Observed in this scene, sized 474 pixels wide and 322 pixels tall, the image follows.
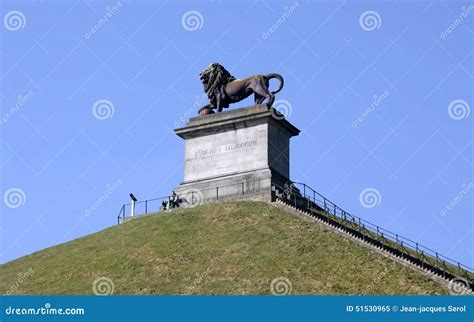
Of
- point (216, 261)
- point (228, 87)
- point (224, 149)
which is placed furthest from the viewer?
point (228, 87)

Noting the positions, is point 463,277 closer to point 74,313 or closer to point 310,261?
point 310,261

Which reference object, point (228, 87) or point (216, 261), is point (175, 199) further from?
point (216, 261)

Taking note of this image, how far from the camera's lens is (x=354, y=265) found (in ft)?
182

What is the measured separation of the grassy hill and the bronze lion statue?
7.71 meters

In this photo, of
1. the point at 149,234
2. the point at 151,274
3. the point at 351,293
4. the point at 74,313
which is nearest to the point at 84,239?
the point at 149,234

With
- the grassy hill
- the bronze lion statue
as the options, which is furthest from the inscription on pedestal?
the grassy hill

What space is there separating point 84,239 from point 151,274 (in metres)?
10.2

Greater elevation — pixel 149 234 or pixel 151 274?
pixel 149 234

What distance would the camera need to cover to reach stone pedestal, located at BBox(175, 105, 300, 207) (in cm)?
6712

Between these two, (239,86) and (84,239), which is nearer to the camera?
(84,239)

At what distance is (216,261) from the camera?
186 ft

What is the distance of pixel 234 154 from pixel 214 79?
5.44 meters

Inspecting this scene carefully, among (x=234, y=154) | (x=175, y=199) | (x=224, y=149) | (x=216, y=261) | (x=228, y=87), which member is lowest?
(x=216, y=261)

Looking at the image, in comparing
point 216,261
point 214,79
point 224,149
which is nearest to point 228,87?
point 214,79
